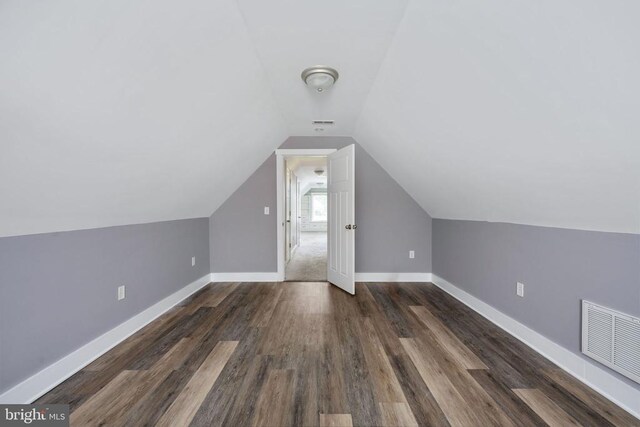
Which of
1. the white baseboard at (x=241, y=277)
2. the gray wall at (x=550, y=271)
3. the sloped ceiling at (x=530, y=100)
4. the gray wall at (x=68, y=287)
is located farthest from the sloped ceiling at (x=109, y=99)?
the gray wall at (x=550, y=271)

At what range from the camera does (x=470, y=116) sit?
1641 mm

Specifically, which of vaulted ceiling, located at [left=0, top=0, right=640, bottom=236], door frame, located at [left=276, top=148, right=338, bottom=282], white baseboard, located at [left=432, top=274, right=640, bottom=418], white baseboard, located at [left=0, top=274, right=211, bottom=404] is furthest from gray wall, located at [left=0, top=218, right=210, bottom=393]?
white baseboard, located at [left=432, top=274, right=640, bottom=418]

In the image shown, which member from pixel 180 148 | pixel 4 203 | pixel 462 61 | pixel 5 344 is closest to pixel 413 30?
pixel 462 61

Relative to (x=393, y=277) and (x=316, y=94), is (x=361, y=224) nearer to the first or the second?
(x=393, y=277)

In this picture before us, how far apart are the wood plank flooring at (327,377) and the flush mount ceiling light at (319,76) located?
84.2 inches

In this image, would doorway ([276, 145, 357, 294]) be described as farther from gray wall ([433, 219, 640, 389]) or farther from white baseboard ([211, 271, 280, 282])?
gray wall ([433, 219, 640, 389])

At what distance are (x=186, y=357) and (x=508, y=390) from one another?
2.17 metres

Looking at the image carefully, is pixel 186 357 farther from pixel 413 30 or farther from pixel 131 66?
pixel 413 30

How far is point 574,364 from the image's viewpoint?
166 cm

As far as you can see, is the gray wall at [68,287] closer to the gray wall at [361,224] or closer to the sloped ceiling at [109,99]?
the sloped ceiling at [109,99]

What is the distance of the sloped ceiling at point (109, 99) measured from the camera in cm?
97

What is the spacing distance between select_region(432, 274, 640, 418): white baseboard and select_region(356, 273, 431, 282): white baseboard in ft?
3.46

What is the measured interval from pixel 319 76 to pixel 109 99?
1.39m

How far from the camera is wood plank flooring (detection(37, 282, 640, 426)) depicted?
1326mm
